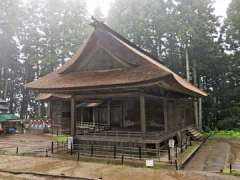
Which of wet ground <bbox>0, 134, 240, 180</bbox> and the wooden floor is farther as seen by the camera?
the wooden floor

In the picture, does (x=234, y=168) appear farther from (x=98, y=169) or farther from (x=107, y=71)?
(x=107, y=71)

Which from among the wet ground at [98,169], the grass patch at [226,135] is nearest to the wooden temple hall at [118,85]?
the wet ground at [98,169]

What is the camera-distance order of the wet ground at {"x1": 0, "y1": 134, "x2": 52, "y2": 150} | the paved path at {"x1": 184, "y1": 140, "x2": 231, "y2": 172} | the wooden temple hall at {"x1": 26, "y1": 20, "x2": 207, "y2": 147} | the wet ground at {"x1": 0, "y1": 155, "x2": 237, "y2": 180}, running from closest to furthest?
the wet ground at {"x1": 0, "y1": 155, "x2": 237, "y2": 180}
the paved path at {"x1": 184, "y1": 140, "x2": 231, "y2": 172}
the wooden temple hall at {"x1": 26, "y1": 20, "x2": 207, "y2": 147}
the wet ground at {"x1": 0, "y1": 134, "x2": 52, "y2": 150}

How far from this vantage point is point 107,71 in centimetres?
1426

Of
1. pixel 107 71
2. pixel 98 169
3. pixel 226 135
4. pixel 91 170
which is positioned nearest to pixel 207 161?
pixel 98 169

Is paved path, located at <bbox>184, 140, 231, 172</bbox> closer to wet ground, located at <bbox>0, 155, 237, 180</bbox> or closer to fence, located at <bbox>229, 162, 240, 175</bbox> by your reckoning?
fence, located at <bbox>229, 162, 240, 175</bbox>

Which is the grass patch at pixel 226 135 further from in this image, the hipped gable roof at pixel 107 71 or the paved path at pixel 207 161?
the hipped gable roof at pixel 107 71

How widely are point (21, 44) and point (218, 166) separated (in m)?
30.9

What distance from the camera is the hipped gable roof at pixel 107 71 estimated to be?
12195 mm

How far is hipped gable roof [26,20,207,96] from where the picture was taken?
12.2 metres

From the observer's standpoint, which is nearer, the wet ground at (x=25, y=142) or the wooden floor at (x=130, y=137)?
the wooden floor at (x=130, y=137)

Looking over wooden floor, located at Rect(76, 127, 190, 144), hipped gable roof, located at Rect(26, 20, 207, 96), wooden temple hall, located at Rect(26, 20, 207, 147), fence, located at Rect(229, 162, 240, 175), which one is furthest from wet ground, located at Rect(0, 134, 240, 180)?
hipped gable roof, located at Rect(26, 20, 207, 96)

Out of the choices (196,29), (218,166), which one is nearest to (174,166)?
(218,166)

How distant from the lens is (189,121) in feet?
79.8
